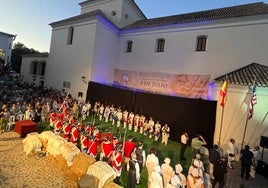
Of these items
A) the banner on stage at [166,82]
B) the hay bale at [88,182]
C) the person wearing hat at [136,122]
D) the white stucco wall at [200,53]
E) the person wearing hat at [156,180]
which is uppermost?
the white stucco wall at [200,53]

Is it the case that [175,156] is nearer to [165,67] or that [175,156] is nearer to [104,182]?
[104,182]

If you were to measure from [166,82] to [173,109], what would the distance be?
4.87 m

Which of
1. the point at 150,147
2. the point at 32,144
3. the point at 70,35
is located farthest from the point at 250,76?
the point at 70,35

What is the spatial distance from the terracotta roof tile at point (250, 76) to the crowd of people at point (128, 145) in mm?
3677

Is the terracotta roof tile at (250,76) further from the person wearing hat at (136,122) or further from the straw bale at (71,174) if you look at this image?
the straw bale at (71,174)

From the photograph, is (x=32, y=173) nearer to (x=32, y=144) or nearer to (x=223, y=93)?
(x=32, y=144)

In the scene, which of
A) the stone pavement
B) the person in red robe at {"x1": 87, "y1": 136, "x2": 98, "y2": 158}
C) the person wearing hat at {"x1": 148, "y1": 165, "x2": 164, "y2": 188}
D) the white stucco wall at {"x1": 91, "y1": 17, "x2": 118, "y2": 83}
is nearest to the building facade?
the white stucco wall at {"x1": 91, "y1": 17, "x2": 118, "y2": 83}

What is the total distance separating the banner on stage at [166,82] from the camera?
1972cm

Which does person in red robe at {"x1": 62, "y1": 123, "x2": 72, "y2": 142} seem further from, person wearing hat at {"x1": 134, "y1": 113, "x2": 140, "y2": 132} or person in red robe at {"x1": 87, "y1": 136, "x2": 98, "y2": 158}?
person wearing hat at {"x1": 134, "y1": 113, "x2": 140, "y2": 132}

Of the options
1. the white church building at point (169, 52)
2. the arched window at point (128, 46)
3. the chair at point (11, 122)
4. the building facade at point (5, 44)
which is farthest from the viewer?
the building facade at point (5, 44)

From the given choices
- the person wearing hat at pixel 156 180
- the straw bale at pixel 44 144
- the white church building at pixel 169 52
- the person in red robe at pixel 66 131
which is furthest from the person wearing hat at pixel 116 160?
the white church building at pixel 169 52

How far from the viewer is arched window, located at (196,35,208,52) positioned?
20.6 metres

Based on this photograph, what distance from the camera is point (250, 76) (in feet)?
49.2

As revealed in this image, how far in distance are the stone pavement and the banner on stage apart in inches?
311
